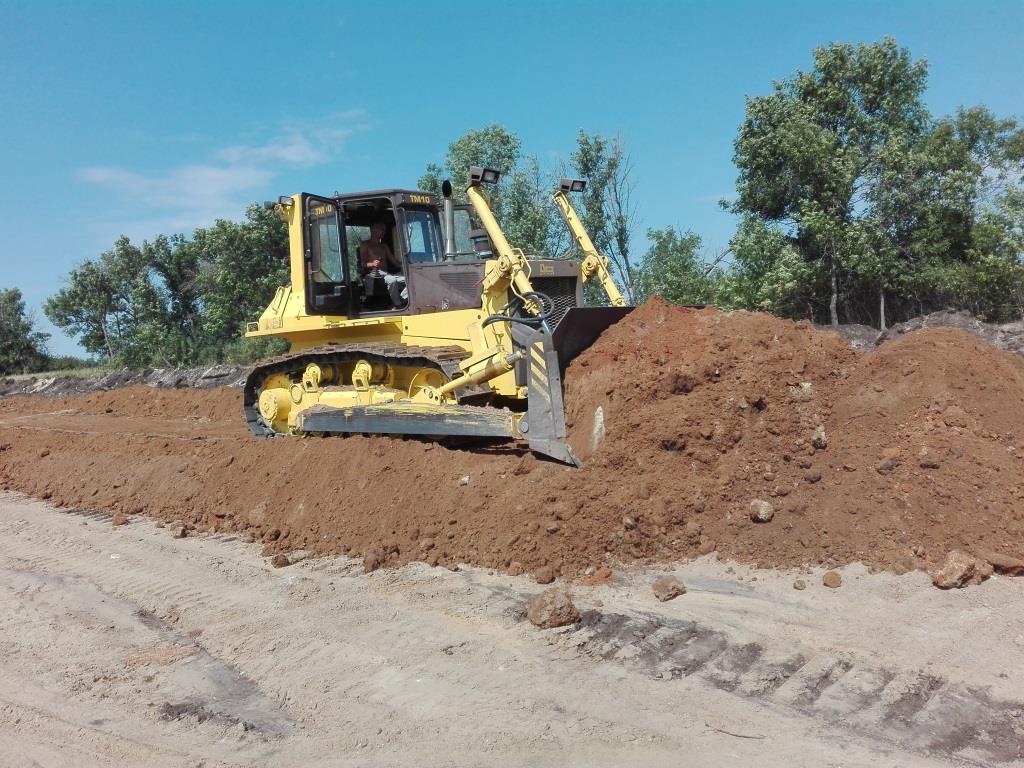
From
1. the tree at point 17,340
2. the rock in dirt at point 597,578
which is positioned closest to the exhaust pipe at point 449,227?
the rock in dirt at point 597,578

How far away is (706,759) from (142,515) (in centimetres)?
698

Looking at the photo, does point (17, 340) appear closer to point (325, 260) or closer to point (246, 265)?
point (246, 265)

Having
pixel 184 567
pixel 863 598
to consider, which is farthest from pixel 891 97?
pixel 184 567

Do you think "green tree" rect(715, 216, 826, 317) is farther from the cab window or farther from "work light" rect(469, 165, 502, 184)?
the cab window

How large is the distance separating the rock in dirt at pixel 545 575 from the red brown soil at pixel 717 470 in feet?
0.39

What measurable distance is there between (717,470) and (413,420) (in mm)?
3039

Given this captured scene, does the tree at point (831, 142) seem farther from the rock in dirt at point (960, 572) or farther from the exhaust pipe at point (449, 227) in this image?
the rock in dirt at point (960, 572)

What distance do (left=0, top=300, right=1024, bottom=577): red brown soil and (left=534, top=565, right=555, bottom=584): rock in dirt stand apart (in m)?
0.12

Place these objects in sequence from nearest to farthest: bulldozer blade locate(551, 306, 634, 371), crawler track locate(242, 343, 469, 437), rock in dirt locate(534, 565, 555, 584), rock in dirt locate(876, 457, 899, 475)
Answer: rock in dirt locate(534, 565, 555, 584) → rock in dirt locate(876, 457, 899, 475) → bulldozer blade locate(551, 306, 634, 371) → crawler track locate(242, 343, 469, 437)

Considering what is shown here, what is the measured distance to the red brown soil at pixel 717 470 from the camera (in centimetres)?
509

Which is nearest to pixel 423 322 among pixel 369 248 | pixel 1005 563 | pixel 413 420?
pixel 369 248

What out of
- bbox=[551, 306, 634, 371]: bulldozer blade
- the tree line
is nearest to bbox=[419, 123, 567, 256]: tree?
the tree line

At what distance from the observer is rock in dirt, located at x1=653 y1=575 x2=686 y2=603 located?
476 cm

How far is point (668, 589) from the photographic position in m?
4.78
